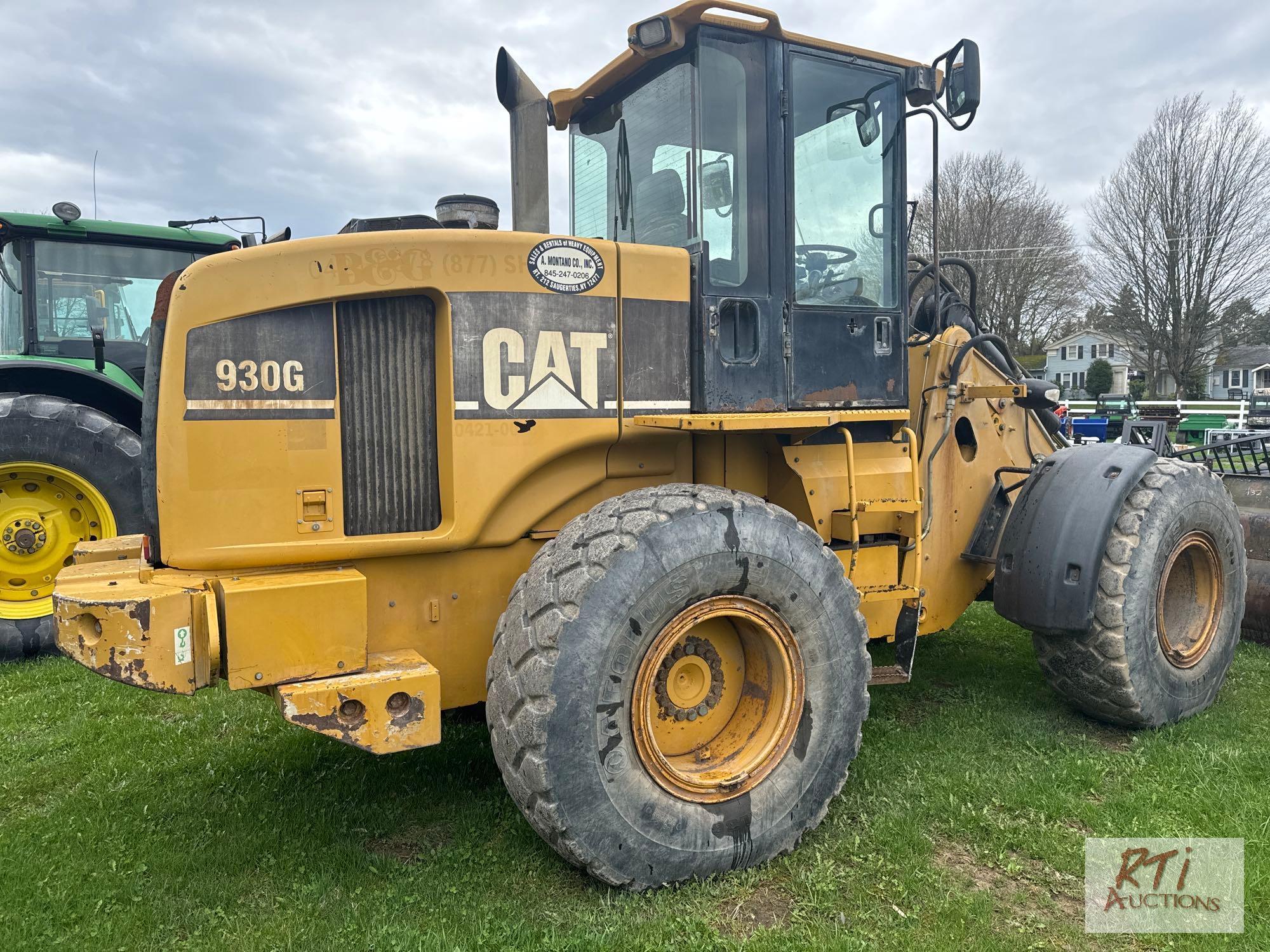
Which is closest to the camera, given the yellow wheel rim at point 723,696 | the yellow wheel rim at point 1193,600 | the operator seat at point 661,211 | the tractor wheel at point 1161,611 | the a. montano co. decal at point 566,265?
the yellow wheel rim at point 723,696

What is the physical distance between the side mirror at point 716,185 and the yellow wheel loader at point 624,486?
0.01m

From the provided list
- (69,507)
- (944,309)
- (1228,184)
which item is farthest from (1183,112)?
(69,507)

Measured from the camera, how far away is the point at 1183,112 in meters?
33.1

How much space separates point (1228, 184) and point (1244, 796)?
36.6 m

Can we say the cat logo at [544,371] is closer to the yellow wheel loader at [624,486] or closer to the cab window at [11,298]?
the yellow wheel loader at [624,486]

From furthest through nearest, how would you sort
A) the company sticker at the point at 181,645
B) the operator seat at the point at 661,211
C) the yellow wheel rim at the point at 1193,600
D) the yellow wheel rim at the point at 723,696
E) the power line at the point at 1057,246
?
the power line at the point at 1057,246 → the yellow wheel rim at the point at 1193,600 → the operator seat at the point at 661,211 → the yellow wheel rim at the point at 723,696 → the company sticker at the point at 181,645

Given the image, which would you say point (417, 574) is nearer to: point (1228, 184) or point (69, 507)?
point (69, 507)

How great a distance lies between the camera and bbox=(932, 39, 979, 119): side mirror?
384cm

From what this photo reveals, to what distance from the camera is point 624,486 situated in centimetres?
364

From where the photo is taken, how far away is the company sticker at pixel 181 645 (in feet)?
9.20

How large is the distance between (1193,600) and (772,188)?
3135 mm

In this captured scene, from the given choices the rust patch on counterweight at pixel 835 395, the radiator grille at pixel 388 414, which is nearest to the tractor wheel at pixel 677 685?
the radiator grille at pixel 388 414

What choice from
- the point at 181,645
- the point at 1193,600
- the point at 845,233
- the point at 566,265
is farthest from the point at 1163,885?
the point at 181,645

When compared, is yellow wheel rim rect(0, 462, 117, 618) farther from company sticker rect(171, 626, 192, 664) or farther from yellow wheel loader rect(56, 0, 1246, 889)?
company sticker rect(171, 626, 192, 664)
